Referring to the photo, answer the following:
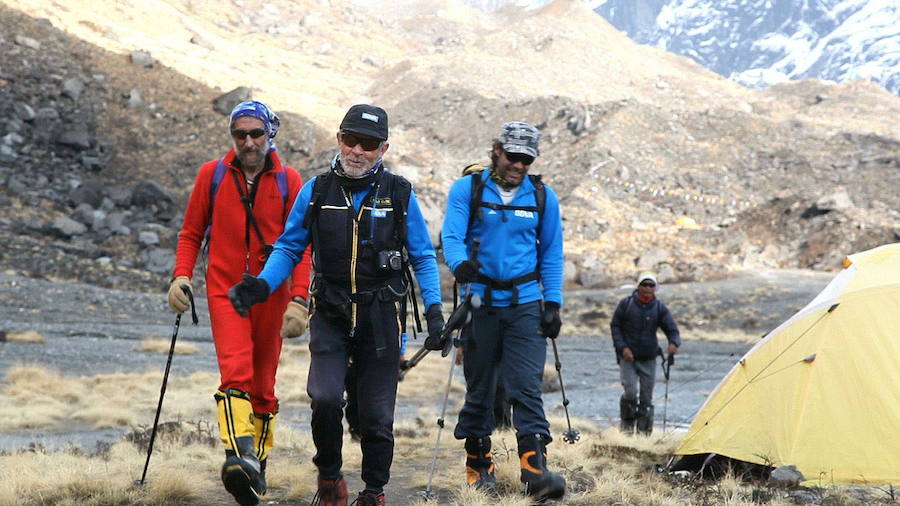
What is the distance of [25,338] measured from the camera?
19.5m

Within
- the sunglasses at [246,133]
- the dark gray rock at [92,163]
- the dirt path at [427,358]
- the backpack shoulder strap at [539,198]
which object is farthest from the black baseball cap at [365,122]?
the dark gray rock at [92,163]

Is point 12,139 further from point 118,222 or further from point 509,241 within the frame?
point 509,241

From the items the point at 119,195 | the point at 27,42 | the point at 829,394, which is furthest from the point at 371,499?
the point at 27,42

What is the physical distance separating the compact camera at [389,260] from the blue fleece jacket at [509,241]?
0.79m

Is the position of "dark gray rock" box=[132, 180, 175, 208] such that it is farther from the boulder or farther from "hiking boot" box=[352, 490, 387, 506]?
"hiking boot" box=[352, 490, 387, 506]

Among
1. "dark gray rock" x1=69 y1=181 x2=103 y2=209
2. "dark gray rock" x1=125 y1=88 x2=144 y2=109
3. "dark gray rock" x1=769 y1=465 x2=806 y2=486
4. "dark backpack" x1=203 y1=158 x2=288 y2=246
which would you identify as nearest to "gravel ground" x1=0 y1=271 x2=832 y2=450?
"dark gray rock" x1=769 y1=465 x2=806 y2=486

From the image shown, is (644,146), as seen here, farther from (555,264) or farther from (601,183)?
(555,264)

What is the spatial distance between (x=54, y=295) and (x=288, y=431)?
18348 mm

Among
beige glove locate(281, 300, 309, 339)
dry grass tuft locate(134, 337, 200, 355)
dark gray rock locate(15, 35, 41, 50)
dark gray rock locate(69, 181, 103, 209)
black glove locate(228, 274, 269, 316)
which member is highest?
dark gray rock locate(15, 35, 41, 50)

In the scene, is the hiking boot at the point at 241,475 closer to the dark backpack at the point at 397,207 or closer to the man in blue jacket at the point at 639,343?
the dark backpack at the point at 397,207

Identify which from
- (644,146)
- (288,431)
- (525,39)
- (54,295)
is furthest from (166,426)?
(525,39)

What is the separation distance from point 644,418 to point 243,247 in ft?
21.8

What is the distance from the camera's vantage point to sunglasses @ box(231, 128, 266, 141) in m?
5.36

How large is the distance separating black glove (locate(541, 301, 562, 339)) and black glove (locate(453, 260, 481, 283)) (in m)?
0.50
